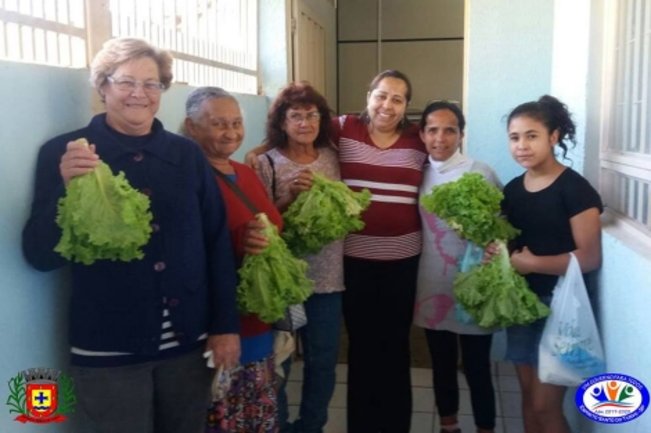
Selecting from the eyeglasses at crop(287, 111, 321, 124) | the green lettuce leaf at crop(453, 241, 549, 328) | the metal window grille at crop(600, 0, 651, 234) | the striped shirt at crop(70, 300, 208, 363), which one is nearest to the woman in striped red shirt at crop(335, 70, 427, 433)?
the eyeglasses at crop(287, 111, 321, 124)

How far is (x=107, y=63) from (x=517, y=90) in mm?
2477

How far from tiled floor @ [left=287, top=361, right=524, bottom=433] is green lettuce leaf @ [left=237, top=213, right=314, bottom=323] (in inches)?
49.5

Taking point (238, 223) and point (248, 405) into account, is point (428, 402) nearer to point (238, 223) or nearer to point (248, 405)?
point (248, 405)

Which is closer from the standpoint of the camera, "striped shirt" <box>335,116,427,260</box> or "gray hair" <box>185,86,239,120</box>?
"gray hair" <box>185,86,239,120</box>

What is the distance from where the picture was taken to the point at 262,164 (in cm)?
241

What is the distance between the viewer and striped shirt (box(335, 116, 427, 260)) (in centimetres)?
249

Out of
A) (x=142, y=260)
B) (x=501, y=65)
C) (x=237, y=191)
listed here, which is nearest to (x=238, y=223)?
(x=237, y=191)

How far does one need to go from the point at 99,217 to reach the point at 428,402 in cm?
230

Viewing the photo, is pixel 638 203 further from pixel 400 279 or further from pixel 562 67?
pixel 562 67

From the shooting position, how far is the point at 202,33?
3.21m

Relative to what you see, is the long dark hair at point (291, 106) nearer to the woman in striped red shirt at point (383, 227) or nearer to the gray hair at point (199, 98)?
the woman in striped red shirt at point (383, 227)

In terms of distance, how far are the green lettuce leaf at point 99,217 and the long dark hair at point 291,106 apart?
0.98 metres

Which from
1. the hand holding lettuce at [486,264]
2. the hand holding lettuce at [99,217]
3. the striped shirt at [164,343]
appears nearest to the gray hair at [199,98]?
the hand holding lettuce at [99,217]

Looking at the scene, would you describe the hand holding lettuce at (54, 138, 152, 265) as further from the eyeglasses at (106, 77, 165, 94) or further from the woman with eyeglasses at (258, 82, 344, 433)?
the woman with eyeglasses at (258, 82, 344, 433)
